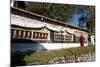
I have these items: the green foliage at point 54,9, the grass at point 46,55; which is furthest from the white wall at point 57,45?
the green foliage at point 54,9

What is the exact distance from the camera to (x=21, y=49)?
2176mm

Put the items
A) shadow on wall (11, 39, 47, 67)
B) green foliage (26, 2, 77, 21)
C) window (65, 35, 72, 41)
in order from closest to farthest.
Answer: shadow on wall (11, 39, 47, 67), green foliage (26, 2, 77, 21), window (65, 35, 72, 41)

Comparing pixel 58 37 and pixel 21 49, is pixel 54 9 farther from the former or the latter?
pixel 21 49

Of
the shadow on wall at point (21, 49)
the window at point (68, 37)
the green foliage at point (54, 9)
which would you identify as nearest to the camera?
the shadow on wall at point (21, 49)

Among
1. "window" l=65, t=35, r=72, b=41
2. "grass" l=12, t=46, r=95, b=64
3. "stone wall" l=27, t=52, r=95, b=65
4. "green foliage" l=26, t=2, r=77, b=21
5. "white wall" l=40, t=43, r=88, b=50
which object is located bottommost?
"stone wall" l=27, t=52, r=95, b=65

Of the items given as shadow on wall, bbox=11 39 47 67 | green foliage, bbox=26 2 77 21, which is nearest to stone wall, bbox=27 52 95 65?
shadow on wall, bbox=11 39 47 67

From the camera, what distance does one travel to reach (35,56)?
2.23 metres

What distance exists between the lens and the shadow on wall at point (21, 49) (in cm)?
214

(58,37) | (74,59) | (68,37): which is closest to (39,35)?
(58,37)

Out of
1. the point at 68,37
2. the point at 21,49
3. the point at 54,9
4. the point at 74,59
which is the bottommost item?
the point at 74,59

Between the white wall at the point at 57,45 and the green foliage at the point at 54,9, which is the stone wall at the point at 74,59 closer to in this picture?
the white wall at the point at 57,45

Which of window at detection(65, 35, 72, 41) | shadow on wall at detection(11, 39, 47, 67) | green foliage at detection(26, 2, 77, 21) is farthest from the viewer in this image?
window at detection(65, 35, 72, 41)

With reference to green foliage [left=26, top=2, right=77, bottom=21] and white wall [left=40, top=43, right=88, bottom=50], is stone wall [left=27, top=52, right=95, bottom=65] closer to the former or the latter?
white wall [left=40, top=43, right=88, bottom=50]

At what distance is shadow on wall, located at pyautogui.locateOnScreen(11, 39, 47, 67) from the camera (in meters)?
2.14
